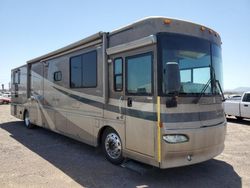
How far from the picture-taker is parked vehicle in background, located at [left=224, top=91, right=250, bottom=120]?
13.3 metres

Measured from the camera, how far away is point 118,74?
5.90 m

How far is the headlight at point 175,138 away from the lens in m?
4.80

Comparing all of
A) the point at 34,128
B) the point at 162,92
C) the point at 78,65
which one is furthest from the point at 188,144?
the point at 34,128

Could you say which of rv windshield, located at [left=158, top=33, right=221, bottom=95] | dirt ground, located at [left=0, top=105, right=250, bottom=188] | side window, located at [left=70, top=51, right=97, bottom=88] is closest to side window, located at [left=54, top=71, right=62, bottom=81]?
side window, located at [left=70, top=51, right=97, bottom=88]

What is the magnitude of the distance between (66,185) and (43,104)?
5.60 meters

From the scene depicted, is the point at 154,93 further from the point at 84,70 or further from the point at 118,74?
the point at 84,70

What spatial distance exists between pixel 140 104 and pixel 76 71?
9.87ft

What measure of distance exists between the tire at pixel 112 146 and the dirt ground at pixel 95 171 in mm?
174

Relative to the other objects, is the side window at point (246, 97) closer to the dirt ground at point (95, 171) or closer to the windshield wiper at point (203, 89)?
the dirt ground at point (95, 171)

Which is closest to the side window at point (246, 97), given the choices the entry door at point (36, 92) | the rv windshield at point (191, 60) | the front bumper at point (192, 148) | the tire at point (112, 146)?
the rv windshield at point (191, 60)

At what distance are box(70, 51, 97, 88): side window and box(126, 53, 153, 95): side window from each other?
4.50 feet

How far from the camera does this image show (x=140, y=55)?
529 centimetres

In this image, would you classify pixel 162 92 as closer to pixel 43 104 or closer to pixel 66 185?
pixel 66 185

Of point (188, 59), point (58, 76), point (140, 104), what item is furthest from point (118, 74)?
point (58, 76)
